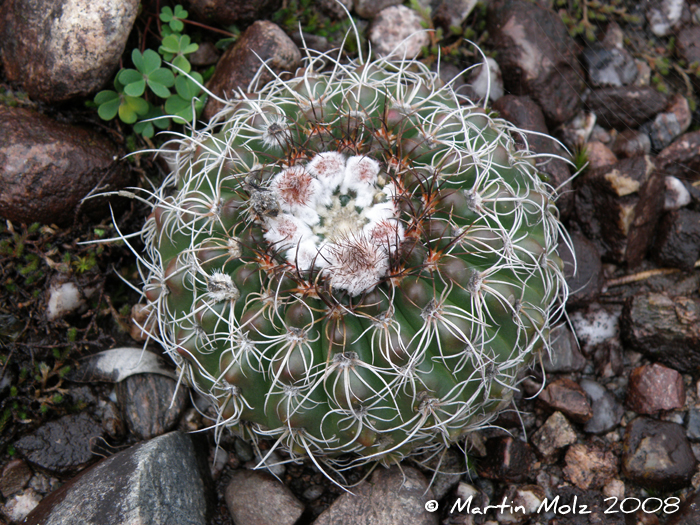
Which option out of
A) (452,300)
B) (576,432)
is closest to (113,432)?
(452,300)

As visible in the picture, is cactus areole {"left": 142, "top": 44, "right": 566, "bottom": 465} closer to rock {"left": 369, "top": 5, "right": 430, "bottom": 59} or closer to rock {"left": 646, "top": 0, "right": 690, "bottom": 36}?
rock {"left": 369, "top": 5, "right": 430, "bottom": 59}

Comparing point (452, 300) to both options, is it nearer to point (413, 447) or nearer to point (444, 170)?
point (444, 170)

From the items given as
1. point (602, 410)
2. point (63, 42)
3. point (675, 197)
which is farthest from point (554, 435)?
point (63, 42)

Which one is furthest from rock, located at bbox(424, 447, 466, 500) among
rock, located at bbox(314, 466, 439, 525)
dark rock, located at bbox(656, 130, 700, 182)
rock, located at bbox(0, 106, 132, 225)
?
rock, located at bbox(0, 106, 132, 225)

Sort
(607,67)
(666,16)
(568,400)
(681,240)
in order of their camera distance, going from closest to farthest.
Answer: (568,400) → (681,240) → (607,67) → (666,16)

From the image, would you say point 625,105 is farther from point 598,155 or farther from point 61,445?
point 61,445

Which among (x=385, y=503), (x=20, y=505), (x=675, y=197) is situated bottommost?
(x=20, y=505)
